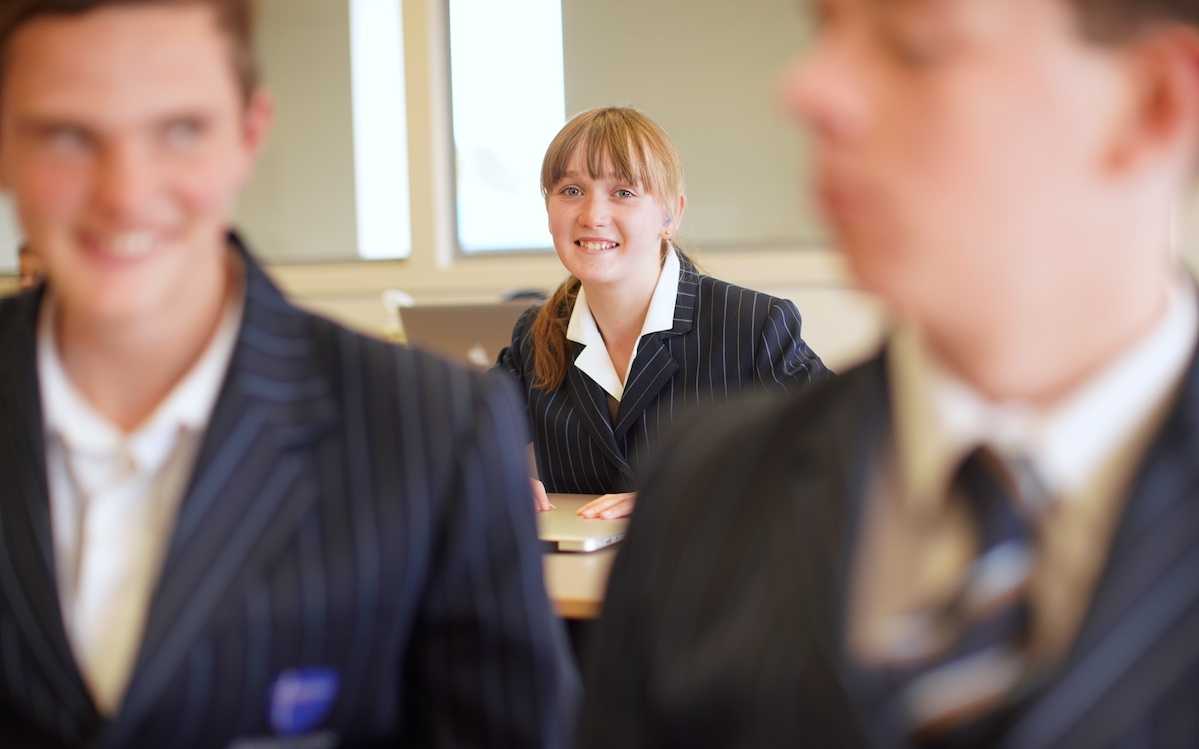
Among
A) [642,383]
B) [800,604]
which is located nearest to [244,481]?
[800,604]

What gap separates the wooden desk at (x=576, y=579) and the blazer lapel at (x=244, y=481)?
78cm

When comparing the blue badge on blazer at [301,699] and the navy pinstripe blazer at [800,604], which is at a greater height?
the navy pinstripe blazer at [800,604]

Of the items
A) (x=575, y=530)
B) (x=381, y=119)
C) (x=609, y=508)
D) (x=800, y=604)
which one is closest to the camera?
(x=800, y=604)

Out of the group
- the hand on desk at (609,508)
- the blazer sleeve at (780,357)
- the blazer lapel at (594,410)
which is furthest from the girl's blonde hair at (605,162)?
the hand on desk at (609,508)

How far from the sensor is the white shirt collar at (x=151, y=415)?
1.23 meters

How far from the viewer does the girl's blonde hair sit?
317cm

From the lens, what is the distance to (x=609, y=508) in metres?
2.68

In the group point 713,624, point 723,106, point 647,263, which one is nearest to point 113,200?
point 713,624

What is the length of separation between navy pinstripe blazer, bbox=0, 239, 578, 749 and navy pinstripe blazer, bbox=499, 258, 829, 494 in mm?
1663

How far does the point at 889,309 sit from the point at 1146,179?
0.58ft

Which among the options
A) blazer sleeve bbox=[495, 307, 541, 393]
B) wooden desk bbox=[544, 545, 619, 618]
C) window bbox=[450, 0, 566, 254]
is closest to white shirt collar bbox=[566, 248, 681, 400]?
blazer sleeve bbox=[495, 307, 541, 393]

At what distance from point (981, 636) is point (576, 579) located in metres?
1.45

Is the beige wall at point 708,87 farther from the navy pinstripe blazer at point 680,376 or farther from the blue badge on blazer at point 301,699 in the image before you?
the blue badge on blazer at point 301,699

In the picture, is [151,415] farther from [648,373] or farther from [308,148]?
[308,148]
